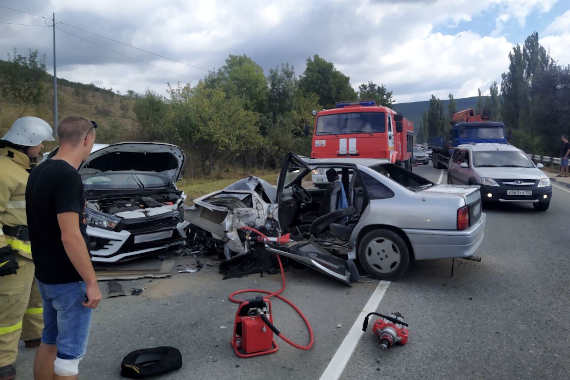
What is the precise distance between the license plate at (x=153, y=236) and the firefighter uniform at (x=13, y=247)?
8.72 feet

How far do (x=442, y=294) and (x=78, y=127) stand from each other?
412 cm

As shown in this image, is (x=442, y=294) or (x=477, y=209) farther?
(x=477, y=209)

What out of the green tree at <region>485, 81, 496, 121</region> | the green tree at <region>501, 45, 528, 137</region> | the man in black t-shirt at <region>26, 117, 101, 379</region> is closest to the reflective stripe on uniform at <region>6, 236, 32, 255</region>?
the man in black t-shirt at <region>26, 117, 101, 379</region>

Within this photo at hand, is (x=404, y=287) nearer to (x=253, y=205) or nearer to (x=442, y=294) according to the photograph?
(x=442, y=294)

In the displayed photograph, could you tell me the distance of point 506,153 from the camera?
11.1 meters

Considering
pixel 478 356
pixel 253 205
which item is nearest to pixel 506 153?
pixel 253 205

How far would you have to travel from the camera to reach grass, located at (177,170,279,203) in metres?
14.2

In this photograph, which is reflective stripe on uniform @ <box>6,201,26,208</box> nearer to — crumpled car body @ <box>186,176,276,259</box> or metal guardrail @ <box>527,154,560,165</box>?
crumpled car body @ <box>186,176,276,259</box>

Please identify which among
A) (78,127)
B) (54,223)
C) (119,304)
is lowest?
(119,304)

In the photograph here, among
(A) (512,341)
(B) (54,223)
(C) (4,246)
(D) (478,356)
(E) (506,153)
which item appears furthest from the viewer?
(E) (506,153)

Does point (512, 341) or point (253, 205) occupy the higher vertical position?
point (253, 205)

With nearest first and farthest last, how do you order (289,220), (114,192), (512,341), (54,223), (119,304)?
(54,223) < (512,341) < (119,304) < (289,220) < (114,192)

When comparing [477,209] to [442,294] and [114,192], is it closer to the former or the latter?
[442,294]

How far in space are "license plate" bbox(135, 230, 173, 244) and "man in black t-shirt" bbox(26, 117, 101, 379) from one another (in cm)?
341
